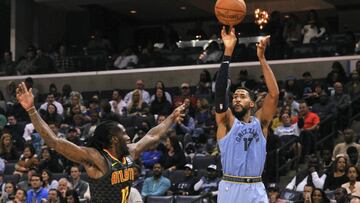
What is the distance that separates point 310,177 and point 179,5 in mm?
15188

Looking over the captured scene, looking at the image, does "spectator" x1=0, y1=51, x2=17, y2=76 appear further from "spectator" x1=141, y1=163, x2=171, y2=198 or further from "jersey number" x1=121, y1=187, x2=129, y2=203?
"jersey number" x1=121, y1=187, x2=129, y2=203

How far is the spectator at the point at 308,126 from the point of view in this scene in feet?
50.2

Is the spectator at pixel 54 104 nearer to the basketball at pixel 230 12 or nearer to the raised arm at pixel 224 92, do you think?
the basketball at pixel 230 12

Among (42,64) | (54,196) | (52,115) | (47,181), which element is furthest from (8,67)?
(54,196)

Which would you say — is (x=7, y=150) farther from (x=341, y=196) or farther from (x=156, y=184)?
(x=341, y=196)

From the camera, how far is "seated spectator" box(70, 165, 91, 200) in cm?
1475

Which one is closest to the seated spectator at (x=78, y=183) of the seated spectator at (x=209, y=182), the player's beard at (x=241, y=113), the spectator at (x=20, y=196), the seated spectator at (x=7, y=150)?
the spectator at (x=20, y=196)

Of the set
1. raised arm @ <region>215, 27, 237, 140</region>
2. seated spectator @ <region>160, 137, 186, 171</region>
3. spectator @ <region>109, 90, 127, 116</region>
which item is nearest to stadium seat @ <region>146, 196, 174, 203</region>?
seated spectator @ <region>160, 137, 186, 171</region>

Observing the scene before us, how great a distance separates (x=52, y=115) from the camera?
1909cm

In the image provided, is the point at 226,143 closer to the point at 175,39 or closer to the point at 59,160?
the point at 59,160

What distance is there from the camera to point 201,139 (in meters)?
16.8

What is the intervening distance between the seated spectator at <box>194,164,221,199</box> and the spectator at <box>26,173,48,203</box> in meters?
2.79

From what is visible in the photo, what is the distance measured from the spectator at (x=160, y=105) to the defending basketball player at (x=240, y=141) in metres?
10.7

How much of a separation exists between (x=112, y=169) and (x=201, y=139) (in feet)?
34.4
